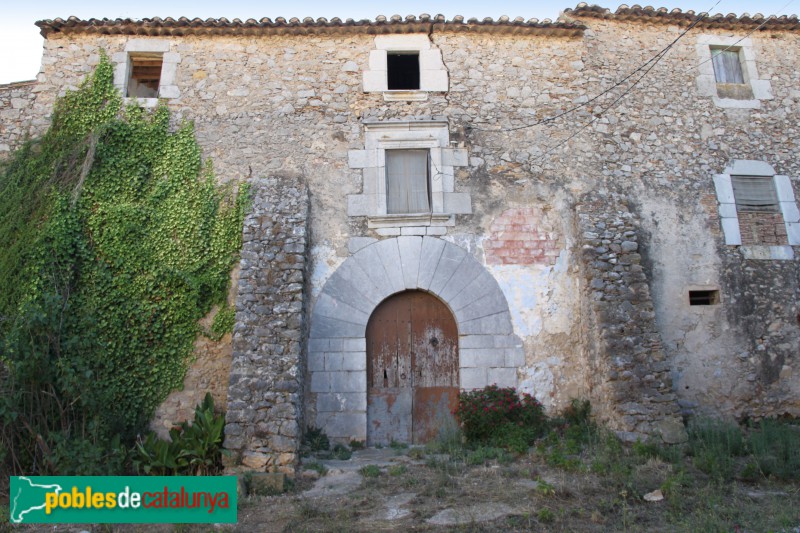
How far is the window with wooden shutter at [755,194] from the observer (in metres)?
9.16

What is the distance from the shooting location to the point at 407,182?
8805 millimetres

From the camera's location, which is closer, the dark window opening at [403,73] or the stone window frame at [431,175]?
→ the stone window frame at [431,175]

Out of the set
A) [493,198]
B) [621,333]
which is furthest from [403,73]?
[621,333]


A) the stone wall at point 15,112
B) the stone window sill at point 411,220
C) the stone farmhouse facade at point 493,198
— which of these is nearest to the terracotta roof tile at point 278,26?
the stone farmhouse facade at point 493,198

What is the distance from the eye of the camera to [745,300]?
862 centimetres

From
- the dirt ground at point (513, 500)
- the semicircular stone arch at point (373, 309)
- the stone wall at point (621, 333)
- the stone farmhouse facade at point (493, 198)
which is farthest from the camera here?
the stone farmhouse facade at point (493, 198)

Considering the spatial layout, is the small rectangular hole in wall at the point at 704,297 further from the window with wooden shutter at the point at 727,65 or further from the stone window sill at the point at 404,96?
the stone window sill at the point at 404,96

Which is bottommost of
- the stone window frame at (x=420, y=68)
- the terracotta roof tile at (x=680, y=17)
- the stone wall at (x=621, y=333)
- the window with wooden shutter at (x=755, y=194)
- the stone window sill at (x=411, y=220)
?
the stone wall at (x=621, y=333)

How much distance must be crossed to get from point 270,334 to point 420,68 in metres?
4.64

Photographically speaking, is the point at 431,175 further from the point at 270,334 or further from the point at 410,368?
the point at 270,334

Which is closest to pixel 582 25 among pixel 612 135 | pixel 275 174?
pixel 612 135

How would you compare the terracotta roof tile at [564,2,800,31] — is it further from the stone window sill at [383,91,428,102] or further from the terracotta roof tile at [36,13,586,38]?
the stone window sill at [383,91,428,102]

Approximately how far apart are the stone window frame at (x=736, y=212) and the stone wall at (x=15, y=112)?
10114mm

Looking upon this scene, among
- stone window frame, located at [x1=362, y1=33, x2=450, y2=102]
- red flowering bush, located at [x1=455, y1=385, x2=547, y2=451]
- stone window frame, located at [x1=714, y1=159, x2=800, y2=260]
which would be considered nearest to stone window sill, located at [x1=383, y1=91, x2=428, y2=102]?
stone window frame, located at [x1=362, y1=33, x2=450, y2=102]
